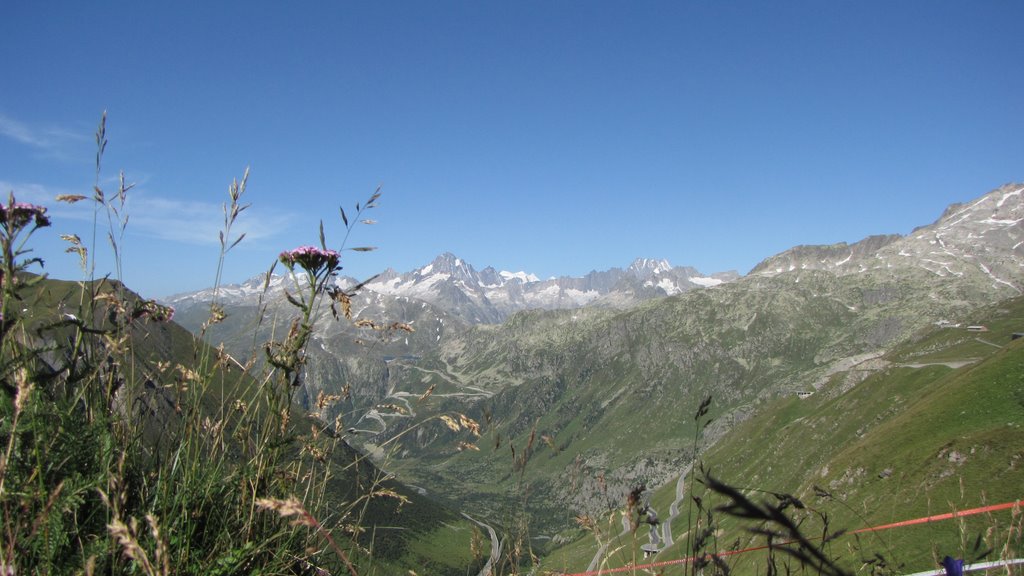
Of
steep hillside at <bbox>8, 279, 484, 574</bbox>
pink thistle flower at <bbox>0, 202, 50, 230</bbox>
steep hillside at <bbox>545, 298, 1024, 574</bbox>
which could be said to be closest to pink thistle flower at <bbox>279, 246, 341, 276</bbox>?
steep hillside at <bbox>8, 279, 484, 574</bbox>

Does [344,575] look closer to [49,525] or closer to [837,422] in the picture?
[49,525]

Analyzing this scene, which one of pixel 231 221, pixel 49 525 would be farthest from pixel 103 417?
pixel 231 221

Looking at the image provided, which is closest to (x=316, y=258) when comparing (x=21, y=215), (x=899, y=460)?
(x=21, y=215)

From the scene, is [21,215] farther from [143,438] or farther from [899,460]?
[899,460]

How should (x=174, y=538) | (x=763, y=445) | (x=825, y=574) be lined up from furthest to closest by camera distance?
(x=763, y=445) → (x=174, y=538) → (x=825, y=574)

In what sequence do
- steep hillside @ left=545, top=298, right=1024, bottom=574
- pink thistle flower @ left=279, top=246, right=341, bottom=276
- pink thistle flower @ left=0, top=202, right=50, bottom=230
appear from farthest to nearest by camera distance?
steep hillside @ left=545, top=298, right=1024, bottom=574
pink thistle flower @ left=279, top=246, right=341, bottom=276
pink thistle flower @ left=0, top=202, right=50, bottom=230

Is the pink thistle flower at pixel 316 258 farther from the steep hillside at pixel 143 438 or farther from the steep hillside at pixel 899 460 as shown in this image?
the steep hillside at pixel 899 460

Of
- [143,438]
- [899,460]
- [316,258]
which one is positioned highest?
[316,258]

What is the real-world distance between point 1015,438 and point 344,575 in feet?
204

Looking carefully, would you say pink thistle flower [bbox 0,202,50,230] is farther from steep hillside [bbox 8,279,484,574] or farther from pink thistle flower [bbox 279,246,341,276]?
pink thistle flower [bbox 279,246,341,276]

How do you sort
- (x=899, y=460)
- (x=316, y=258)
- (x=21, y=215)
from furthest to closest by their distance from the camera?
(x=899, y=460) → (x=316, y=258) → (x=21, y=215)

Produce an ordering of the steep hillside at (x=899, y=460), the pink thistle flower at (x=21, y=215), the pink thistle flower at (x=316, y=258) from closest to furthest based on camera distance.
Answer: the pink thistle flower at (x=21, y=215)
the pink thistle flower at (x=316, y=258)
the steep hillside at (x=899, y=460)

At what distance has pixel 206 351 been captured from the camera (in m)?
4.64

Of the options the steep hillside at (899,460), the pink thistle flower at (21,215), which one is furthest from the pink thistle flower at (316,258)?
the steep hillside at (899,460)
